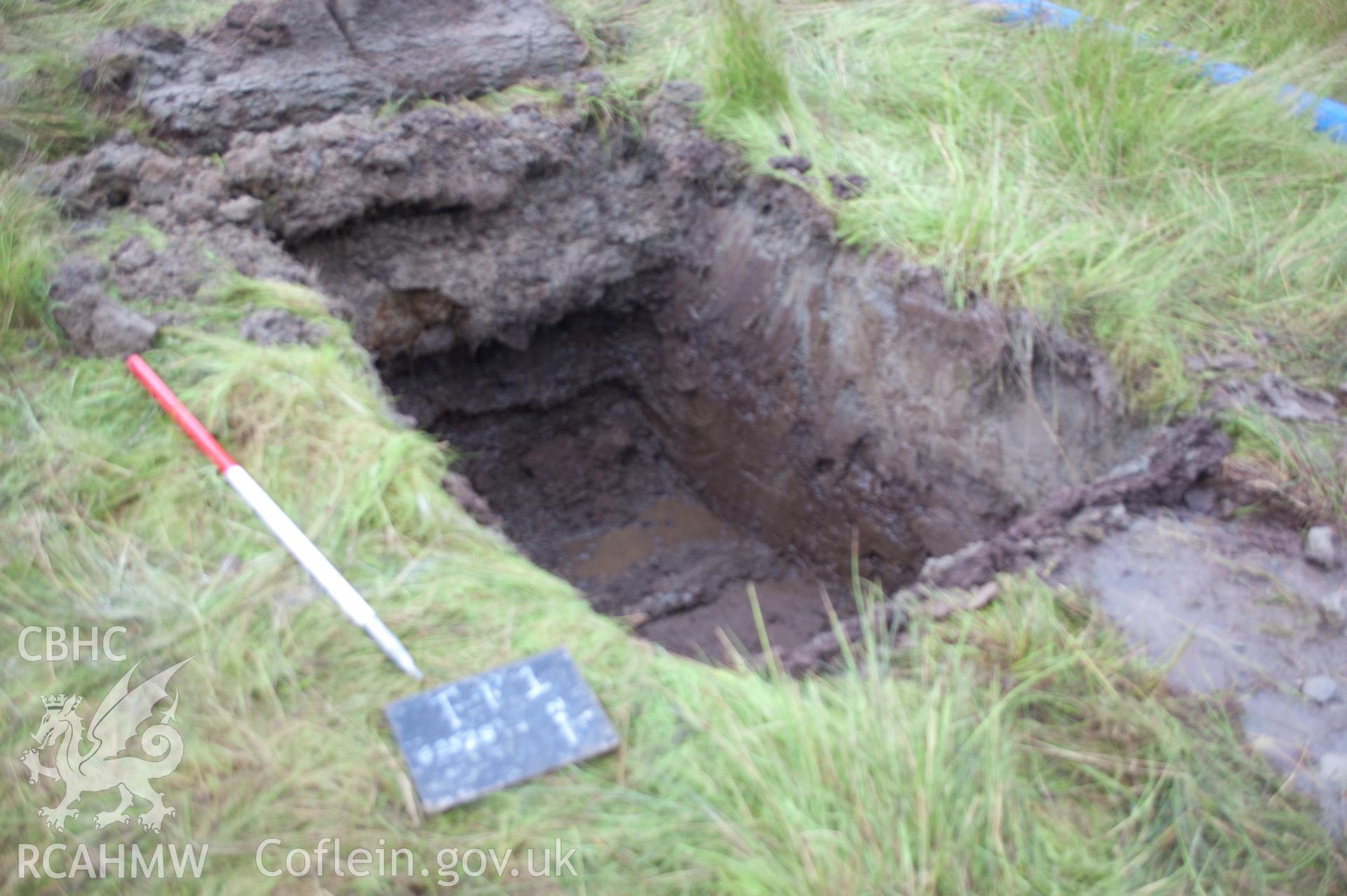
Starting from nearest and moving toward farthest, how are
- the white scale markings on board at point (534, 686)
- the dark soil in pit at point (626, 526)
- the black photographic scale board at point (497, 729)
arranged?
the black photographic scale board at point (497, 729) → the white scale markings on board at point (534, 686) → the dark soil in pit at point (626, 526)

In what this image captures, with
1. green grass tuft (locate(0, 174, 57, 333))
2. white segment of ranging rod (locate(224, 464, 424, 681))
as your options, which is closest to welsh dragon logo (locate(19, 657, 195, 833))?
white segment of ranging rod (locate(224, 464, 424, 681))

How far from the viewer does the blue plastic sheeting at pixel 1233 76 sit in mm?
3094

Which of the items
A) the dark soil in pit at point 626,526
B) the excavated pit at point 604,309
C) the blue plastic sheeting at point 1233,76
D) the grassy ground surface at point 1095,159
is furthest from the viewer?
the dark soil in pit at point 626,526

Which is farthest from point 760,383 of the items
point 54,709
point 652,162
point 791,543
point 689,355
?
point 54,709

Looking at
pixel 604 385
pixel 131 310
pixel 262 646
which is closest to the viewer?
pixel 262 646

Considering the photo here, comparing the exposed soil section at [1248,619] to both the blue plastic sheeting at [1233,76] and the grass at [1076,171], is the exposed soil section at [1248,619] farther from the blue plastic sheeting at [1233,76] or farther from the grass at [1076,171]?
the blue plastic sheeting at [1233,76]

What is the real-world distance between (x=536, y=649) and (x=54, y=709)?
846mm

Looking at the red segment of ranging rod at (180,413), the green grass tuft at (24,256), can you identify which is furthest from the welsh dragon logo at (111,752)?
the green grass tuft at (24,256)

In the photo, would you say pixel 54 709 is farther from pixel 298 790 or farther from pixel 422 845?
pixel 422 845

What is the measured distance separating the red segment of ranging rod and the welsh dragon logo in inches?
21.8

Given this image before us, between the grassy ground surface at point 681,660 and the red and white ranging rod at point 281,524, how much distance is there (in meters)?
0.04

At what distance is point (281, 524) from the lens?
1.96 metres

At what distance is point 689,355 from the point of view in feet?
12.3

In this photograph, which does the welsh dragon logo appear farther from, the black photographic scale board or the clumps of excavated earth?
the clumps of excavated earth
